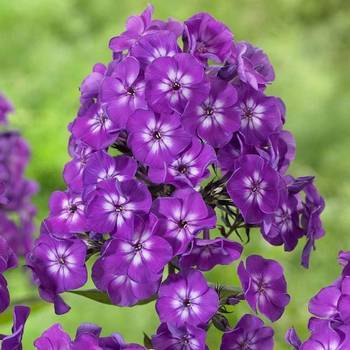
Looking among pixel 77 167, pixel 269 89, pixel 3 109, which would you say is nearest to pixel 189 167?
pixel 77 167

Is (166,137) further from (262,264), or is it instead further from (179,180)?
(262,264)

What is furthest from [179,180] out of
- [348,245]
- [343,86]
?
[343,86]

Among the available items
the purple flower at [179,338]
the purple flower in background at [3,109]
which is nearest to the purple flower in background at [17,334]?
the purple flower at [179,338]

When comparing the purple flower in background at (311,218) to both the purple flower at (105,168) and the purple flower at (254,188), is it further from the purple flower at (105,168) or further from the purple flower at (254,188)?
the purple flower at (105,168)

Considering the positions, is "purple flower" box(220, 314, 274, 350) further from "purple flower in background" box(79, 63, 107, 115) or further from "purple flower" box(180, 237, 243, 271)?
"purple flower in background" box(79, 63, 107, 115)

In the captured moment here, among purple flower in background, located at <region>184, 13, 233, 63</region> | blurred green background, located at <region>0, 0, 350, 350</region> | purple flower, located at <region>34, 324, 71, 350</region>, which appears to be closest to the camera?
purple flower, located at <region>34, 324, 71, 350</region>

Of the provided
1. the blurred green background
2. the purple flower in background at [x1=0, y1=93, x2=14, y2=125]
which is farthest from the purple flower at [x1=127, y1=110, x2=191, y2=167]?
the blurred green background
